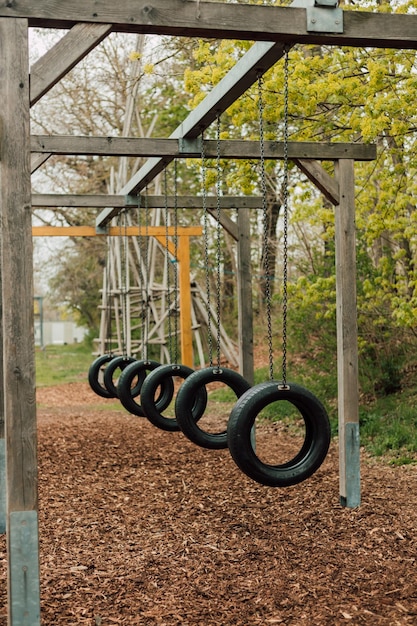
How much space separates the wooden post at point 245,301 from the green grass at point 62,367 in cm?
944

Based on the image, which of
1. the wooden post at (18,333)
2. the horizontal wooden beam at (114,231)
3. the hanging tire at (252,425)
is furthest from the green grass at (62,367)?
the wooden post at (18,333)

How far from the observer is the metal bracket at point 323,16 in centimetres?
362

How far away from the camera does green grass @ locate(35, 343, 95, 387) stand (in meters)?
17.5

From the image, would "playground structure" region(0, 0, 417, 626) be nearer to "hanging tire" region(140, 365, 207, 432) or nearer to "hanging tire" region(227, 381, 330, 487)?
"hanging tire" region(227, 381, 330, 487)

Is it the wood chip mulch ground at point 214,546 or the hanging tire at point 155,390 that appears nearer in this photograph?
the wood chip mulch ground at point 214,546

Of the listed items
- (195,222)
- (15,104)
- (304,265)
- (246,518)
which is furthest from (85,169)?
(15,104)

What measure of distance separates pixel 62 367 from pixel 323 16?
17970mm

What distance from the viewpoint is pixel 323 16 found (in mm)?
3631

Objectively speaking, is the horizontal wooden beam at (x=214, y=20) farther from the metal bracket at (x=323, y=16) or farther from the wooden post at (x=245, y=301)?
the wooden post at (x=245, y=301)

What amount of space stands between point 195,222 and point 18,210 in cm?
1529

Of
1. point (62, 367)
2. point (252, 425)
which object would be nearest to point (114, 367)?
point (252, 425)

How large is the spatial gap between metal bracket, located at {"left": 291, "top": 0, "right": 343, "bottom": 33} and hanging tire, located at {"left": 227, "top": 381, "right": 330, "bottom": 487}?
168 centimetres

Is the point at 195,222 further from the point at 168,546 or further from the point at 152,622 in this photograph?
the point at 152,622

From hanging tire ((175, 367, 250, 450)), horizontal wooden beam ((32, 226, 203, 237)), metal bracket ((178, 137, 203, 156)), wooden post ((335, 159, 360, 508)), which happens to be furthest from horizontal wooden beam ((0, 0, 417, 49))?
horizontal wooden beam ((32, 226, 203, 237))
